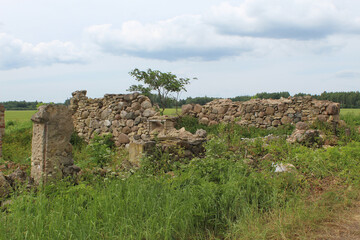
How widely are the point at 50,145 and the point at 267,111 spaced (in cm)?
1172

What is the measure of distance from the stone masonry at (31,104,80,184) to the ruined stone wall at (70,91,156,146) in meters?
5.20

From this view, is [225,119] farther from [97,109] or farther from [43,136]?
[43,136]

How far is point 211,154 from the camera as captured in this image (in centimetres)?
677

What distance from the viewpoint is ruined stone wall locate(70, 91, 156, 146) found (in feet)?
39.7

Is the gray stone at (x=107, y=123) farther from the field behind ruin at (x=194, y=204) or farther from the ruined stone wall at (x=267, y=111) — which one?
the field behind ruin at (x=194, y=204)

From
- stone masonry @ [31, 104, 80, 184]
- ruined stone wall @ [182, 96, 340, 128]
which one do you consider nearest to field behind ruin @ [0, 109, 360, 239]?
stone masonry @ [31, 104, 80, 184]

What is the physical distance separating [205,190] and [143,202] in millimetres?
970

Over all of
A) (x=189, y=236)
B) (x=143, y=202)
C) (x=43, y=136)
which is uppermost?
(x=43, y=136)

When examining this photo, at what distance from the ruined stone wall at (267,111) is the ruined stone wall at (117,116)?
4.51m

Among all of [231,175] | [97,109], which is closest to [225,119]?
[97,109]

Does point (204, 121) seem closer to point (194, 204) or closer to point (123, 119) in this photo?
point (123, 119)

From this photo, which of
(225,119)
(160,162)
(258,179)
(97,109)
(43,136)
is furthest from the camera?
(225,119)

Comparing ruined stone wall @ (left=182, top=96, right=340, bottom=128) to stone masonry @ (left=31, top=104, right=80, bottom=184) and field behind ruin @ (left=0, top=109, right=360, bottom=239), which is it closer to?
field behind ruin @ (left=0, top=109, right=360, bottom=239)

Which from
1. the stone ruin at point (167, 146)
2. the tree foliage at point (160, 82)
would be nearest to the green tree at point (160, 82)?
the tree foliage at point (160, 82)
